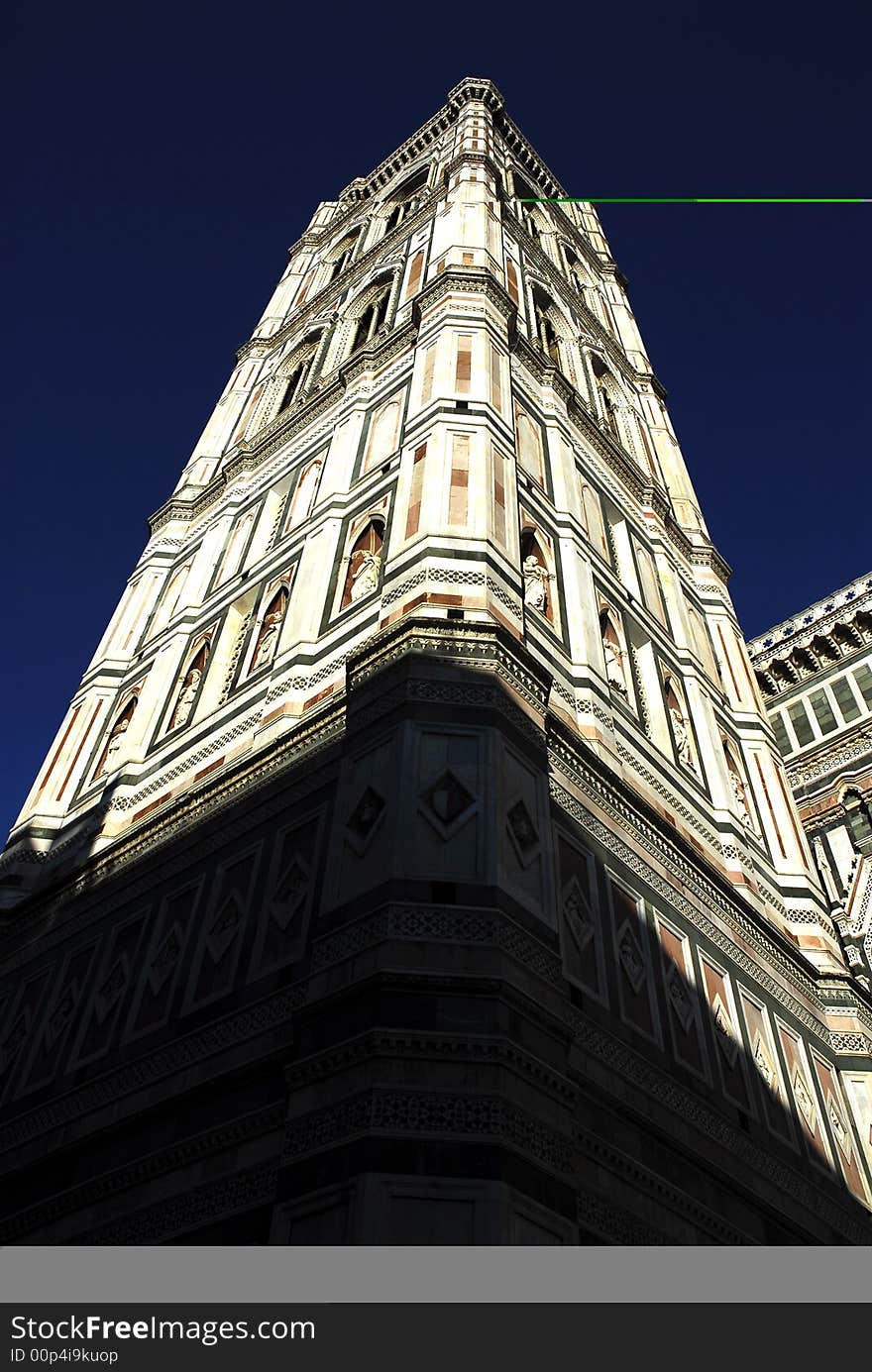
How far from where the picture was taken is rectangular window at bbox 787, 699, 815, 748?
20.8m

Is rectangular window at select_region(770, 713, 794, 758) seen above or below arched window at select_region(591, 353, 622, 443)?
below

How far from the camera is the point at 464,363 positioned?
12547 millimetres

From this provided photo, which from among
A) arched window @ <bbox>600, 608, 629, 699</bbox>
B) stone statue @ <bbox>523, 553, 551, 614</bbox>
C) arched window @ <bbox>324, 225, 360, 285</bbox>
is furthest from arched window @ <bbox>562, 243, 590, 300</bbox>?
stone statue @ <bbox>523, 553, 551, 614</bbox>

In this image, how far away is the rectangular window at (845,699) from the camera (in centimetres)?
2034

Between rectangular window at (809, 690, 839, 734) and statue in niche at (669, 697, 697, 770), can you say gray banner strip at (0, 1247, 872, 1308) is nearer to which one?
statue in niche at (669, 697, 697, 770)

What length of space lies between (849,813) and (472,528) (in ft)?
38.0

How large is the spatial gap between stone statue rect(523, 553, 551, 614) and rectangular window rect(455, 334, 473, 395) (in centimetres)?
228

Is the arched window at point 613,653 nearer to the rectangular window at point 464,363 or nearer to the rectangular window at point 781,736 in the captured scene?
the rectangular window at point 464,363

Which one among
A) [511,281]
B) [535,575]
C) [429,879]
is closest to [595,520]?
[535,575]

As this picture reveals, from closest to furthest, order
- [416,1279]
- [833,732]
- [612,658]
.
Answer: [416,1279]
[612,658]
[833,732]

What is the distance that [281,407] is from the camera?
17859 millimetres

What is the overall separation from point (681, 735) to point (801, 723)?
1037 centimetres

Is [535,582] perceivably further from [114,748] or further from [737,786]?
[114,748]
